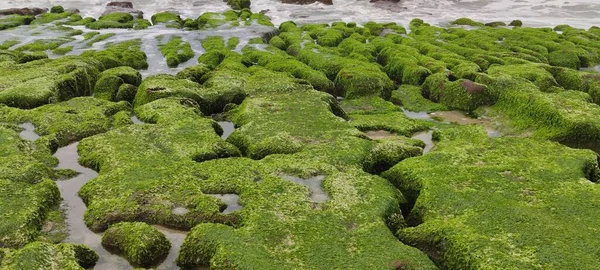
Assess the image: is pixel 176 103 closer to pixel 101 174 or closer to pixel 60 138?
pixel 60 138

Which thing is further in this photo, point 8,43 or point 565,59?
point 8,43

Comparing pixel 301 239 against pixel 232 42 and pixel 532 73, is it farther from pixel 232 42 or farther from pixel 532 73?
pixel 232 42

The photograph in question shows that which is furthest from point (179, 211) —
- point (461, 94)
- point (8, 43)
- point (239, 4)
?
point (239, 4)

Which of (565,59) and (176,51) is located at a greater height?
(176,51)

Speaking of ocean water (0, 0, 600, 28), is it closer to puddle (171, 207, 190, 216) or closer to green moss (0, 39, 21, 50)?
green moss (0, 39, 21, 50)

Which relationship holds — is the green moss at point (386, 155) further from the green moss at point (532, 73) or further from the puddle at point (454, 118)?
the green moss at point (532, 73)

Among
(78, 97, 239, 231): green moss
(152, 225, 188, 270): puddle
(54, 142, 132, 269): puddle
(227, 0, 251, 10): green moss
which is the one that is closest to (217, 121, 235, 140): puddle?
(78, 97, 239, 231): green moss
